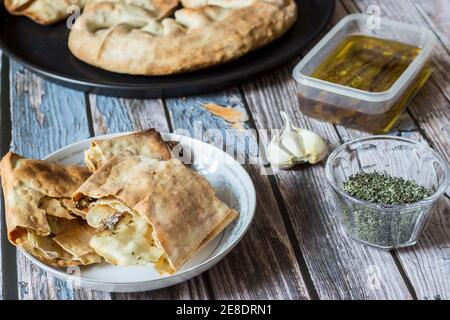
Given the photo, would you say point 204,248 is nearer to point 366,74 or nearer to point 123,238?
point 123,238

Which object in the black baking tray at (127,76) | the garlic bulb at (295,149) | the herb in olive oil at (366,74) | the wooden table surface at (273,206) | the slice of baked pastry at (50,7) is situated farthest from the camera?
the slice of baked pastry at (50,7)

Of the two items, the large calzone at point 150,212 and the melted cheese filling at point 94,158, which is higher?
the large calzone at point 150,212

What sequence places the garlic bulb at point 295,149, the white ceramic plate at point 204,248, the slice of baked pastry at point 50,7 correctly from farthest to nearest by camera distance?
the slice of baked pastry at point 50,7 → the garlic bulb at point 295,149 → the white ceramic plate at point 204,248

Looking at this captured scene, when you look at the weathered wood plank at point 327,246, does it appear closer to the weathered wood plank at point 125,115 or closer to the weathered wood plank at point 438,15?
the weathered wood plank at point 125,115

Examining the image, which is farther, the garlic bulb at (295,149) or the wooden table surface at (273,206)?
the garlic bulb at (295,149)

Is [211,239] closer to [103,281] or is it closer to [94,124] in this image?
[103,281]

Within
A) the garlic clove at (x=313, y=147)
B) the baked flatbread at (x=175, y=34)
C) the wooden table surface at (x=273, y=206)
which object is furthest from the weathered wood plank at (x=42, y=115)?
the garlic clove at (x=313, y=147)

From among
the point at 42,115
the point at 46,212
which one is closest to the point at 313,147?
the point at 46,212
